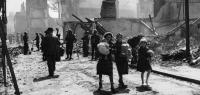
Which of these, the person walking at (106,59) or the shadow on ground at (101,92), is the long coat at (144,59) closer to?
the person walking at (106,59)

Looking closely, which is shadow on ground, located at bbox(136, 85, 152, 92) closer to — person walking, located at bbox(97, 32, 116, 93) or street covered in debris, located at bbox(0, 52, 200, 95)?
street covered in debris, located at bbox(0, 52, 200, 95)

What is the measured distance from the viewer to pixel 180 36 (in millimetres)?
18969

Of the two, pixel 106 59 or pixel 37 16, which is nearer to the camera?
pixel 106 59

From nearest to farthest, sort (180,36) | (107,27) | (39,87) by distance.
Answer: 1. (39,87)
2. (180,36)
3. (107,27)

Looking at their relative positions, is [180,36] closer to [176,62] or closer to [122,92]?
[176,62]

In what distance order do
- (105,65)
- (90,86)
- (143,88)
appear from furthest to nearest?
(90,86)
(143,88)
(105,65)

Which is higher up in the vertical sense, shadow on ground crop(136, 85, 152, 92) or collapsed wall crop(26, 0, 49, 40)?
collapsed wall crop(26, 0, 49, 40)

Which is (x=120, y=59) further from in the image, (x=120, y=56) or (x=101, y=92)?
(x=101, y=92)

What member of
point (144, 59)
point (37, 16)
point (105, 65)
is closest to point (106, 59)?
point (105, 65)

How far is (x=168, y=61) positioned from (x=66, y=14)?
147ft

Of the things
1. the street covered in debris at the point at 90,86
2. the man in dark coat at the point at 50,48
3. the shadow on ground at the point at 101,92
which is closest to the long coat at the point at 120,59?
the street covered in debris at the point at 90,86

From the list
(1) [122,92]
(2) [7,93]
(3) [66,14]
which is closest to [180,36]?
(1) [122,92]

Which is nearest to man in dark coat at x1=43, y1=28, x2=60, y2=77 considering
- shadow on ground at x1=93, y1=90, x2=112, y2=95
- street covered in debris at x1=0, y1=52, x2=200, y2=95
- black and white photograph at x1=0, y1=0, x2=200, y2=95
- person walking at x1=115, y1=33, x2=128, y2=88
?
black and white photograph at x1=0, y1=0, x2=200, y2=95

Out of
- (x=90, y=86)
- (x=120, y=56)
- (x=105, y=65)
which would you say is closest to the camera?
(x=105, y=65)
